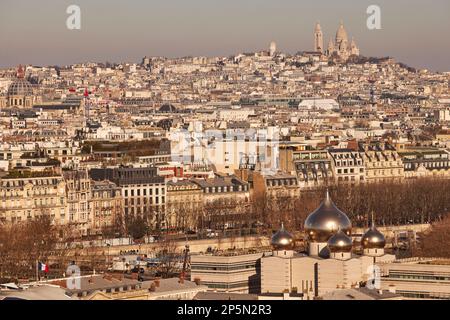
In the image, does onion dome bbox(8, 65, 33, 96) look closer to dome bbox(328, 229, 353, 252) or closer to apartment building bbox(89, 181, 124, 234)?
apartment building bbox(89, 181, 124, 234)

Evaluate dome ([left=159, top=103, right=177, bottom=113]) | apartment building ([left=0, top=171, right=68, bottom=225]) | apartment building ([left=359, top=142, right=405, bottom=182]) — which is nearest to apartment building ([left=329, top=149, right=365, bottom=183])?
apartment building ([left=359, top=142, right=405, bottom=182])

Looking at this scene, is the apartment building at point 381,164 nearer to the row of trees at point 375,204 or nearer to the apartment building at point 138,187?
the row of trees at point 375,204

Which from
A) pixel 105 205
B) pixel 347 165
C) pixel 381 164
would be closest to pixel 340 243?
pixel 105 205

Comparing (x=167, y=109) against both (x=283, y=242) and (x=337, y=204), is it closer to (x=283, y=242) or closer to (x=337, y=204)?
(x=337, y=204)

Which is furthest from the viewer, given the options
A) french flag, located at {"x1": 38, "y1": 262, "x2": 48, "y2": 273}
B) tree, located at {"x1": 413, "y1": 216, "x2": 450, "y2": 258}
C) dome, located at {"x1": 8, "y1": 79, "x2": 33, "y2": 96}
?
dome, located at {"x1": 8, "y1": 79, "x2": 33, "y2": 96}

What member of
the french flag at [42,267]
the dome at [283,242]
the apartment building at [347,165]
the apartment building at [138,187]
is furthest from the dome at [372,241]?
the apartment building at [347,165]

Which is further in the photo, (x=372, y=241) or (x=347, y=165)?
(x=347, y=165)

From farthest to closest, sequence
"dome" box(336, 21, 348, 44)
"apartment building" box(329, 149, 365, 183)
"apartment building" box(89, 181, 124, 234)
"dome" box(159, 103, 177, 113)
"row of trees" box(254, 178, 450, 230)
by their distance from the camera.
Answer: "dome" box(336, 21, 348, 44) → "dome" box(159, 103, 177, 113) → "apartment building" box(329, 149, 365, 183) → "apartment building" box(89, 181, 124, 234) → "row of trees" box(254, 178, 450, 230)
